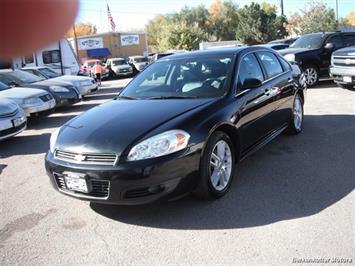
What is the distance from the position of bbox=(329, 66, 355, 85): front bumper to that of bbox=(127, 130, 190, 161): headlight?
8207 millimetres

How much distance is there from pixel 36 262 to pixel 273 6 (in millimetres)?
62558

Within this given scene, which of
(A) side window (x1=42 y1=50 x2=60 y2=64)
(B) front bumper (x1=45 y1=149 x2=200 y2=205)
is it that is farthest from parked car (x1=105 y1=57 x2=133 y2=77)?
(A) side window (x1=42 y1=50 x2=60 y2=64)

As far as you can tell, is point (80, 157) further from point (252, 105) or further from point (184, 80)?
point (252, 105)

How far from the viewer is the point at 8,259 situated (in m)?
3.22

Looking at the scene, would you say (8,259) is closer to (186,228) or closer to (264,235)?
(186,228)

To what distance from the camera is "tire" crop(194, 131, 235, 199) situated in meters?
3.85

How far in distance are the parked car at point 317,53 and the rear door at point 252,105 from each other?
737 cm

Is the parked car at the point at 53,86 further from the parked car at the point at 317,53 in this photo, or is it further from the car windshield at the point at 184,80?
the car windshield at the point at 184,80

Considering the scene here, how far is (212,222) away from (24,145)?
5.21m

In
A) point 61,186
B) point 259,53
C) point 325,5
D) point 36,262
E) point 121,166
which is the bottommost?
point 36,262

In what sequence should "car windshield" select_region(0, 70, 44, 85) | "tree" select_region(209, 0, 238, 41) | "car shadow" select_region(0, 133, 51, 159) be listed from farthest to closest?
"tree" select_region(209, 0, 238, 41) → "car windshield" select_region(0, 70, 44, 85) → "car shadow" select_region(0, 133, 51, 159)

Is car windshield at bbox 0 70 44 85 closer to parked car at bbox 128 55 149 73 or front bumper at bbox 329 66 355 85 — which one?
front bumper at bbox 329 66 355 85

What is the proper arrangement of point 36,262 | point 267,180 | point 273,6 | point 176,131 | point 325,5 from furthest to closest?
point 273,6 → point 325,5 → point 267,180 → point 176,131 → point 36,262

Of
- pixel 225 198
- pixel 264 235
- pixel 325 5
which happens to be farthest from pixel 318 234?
pixel 325 5
